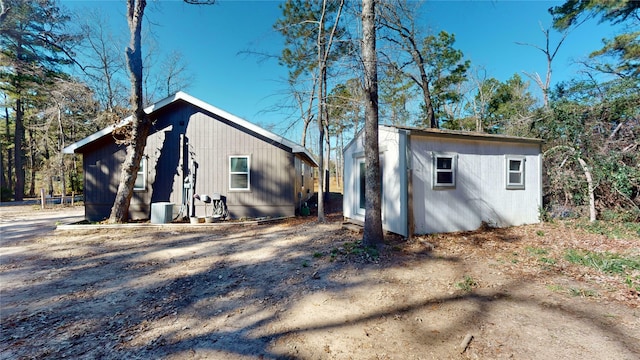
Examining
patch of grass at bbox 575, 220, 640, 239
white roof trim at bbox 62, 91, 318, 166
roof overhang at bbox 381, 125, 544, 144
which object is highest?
white roof trim at bbox 62, 91, 318, 166

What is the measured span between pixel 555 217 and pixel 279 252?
918cm

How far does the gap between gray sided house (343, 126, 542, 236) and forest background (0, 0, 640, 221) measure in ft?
3.64

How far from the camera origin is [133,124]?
27.8ft

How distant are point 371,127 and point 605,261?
4928 mm

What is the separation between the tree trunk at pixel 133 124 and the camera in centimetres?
826

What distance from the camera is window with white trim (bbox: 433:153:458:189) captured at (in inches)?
259

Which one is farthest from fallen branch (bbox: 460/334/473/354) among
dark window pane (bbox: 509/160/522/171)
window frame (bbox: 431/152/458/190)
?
dark window pane (bbox: 509/160/522/171)

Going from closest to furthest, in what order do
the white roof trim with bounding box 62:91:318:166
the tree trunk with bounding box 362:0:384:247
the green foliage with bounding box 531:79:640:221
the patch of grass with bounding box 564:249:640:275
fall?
the patch of grass with bounding box 564:249:640:275
the tree trunk with bounding box 362:0:384:247
the green foliage with bounding box 531:79:640:221
the white roof trim with bounding box 62:91:318:166

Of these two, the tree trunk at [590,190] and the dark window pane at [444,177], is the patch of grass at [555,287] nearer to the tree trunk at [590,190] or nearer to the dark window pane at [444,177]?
the dark window pane at [444,177]

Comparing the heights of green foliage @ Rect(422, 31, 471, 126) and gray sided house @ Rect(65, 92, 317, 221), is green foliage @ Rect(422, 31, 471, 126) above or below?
above

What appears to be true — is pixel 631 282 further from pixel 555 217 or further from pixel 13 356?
pixel 13 356

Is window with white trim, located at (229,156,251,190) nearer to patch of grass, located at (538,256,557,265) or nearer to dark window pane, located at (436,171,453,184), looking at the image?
dark window pane, located at (436,171,453,184)

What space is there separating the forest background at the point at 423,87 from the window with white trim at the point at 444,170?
199 centimetres

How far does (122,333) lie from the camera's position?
273 centimetres
